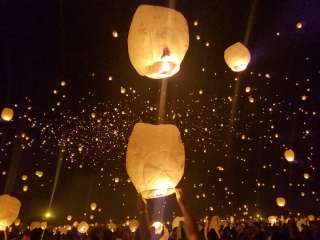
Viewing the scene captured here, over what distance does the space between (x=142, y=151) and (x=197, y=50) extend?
8630 mm

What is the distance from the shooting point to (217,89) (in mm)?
13617

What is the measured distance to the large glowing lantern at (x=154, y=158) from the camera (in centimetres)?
273

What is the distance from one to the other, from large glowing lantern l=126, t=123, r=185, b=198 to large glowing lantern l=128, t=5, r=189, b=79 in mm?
565

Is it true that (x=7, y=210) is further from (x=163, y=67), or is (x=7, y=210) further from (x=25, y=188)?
(x=25, y=188)

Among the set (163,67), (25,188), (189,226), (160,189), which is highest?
(25,188)

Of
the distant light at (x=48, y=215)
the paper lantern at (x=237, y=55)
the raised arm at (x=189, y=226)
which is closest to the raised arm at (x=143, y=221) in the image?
the raised arm at (x=189, y=226)

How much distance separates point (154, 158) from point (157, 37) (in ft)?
3.00

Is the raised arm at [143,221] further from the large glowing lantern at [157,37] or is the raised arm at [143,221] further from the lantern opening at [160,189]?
the large glowing lantern at [157,37]

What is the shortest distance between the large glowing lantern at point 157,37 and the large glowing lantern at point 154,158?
1.85ft

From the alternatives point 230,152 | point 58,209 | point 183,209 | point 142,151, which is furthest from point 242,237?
point 58,209

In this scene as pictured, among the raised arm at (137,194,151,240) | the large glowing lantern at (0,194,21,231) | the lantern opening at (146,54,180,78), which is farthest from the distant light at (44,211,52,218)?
the lantern opening at (146,54,180,78)

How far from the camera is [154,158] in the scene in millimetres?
2713

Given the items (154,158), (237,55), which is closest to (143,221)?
(154,158)

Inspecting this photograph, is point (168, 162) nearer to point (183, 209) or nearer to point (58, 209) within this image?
point (183, 209)
